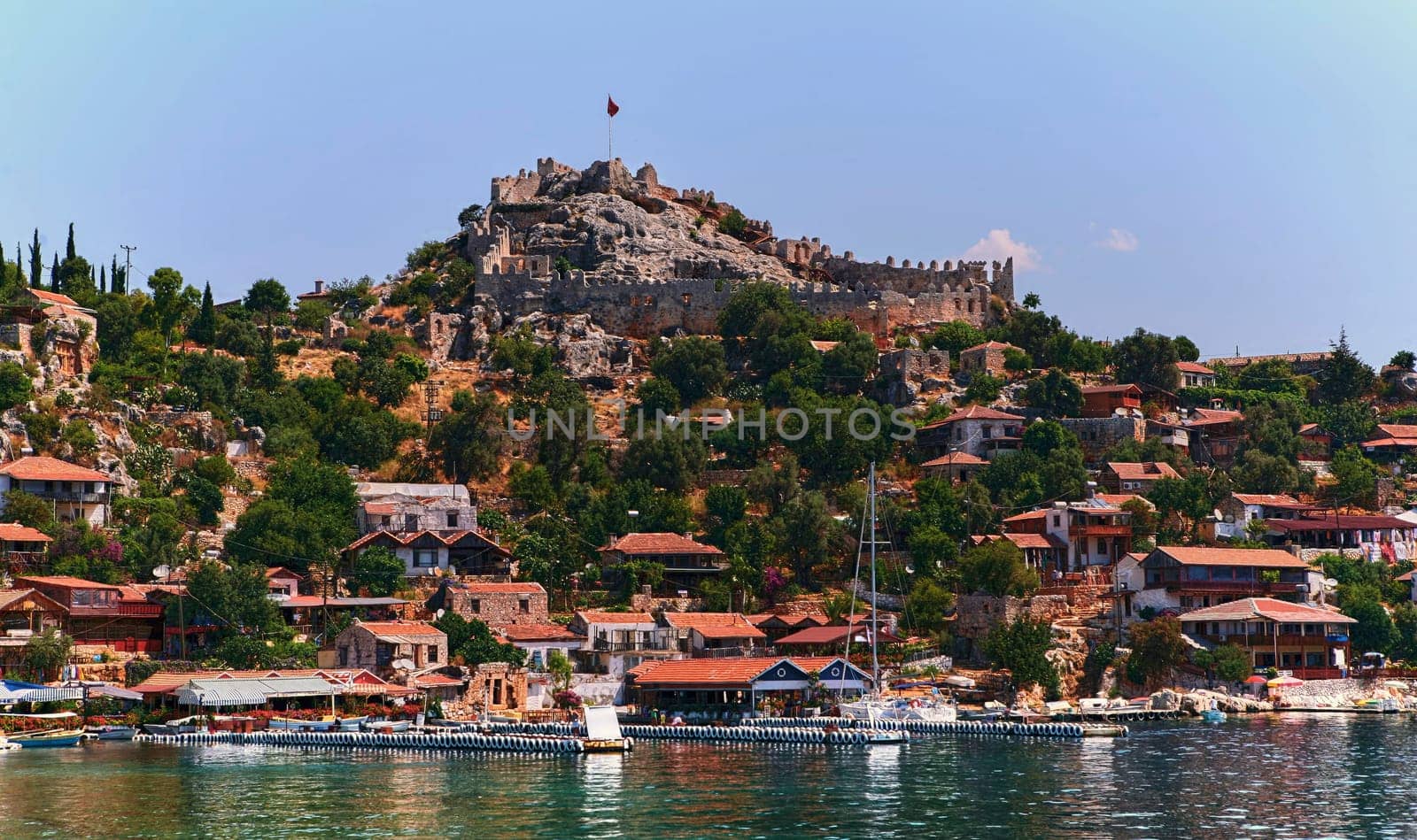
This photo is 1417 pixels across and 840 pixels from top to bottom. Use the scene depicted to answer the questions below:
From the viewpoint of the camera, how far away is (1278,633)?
265 feet

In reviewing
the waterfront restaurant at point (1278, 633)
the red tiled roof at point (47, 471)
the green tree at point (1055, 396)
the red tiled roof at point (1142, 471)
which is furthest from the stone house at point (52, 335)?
the waterfront restaurant at point (1278, 633)

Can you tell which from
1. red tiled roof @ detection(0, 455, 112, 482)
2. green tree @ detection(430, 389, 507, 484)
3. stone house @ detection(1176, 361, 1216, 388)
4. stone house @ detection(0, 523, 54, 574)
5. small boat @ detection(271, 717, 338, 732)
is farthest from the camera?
stone house @ detection(1176, 361, 1216, 388)

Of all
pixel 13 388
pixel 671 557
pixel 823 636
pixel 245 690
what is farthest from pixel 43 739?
pixel 823 636

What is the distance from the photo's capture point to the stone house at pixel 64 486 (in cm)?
8575

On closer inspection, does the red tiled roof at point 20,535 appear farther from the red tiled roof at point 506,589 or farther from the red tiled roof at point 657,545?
the red tiled roof at point 657,545

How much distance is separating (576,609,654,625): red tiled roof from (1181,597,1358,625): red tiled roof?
22.2 m

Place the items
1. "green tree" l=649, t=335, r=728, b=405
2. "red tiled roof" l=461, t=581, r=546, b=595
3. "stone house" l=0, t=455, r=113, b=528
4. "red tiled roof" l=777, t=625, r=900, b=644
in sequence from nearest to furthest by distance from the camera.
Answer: "red tiled roof" l=777, t=625, r=900, b=644
"red tiled roof" l=461, t=581, r=546, b=595
"stone house" l=0, t=455, r=113, b=528
"green tree" l=649, t=335, r=728, b=405

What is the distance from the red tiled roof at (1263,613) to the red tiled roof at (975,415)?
2268cm

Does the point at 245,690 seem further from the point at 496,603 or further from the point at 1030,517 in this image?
the point at 1030,517

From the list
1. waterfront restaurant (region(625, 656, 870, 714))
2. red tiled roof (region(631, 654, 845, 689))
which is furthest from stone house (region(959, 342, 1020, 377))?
waterfront restaurant (region(625, 656, 870, 714))

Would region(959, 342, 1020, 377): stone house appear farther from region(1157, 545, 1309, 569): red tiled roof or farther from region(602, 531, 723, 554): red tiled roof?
region(602, 531, 723, 554): red tiled roof

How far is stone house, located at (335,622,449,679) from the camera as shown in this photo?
76062 millimetres

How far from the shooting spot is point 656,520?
91.5m

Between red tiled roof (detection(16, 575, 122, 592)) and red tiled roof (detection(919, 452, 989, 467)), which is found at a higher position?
red tiled roof (detection(919, 452, 989, 467))
